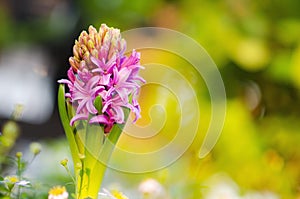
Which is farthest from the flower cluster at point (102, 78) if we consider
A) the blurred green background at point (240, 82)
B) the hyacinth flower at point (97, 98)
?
the blurred green background at point (240, 82)

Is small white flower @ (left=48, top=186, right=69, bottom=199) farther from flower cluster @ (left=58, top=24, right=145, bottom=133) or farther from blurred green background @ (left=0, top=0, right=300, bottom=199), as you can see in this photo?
blurred green background @ (left=0, top=0, right=300, bottom=199)

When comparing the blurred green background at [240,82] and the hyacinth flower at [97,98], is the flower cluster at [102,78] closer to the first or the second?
the hyacinth flower at [97,98]

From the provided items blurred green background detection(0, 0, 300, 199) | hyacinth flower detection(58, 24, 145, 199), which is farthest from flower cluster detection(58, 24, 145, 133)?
blurred green background detection(0, 0, 300, 199)

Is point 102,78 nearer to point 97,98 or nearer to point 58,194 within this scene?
point 97,98

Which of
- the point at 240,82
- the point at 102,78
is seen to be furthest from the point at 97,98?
the point at 240,82

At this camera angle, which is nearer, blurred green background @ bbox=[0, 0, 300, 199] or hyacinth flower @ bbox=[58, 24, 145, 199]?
hyacinth flower @ bbox=[58, 24, 145, 199]

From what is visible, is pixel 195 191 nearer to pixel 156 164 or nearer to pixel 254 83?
pixel 156 164

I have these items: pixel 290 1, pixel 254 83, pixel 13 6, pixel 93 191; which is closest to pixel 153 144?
pixel 254 83
